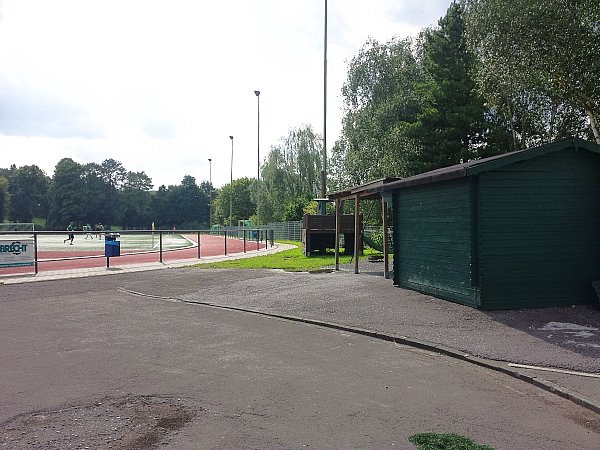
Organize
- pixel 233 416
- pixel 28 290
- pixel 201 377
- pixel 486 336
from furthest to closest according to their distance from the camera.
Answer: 1. pixel 28 290
2. pixel 486 336
3. pixel 201 377
4. pixel 233 416

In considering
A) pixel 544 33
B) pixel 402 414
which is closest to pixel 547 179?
pixel 402 414

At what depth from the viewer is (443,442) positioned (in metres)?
4.22

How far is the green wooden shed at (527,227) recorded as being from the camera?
10211 mm

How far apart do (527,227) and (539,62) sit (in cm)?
1642

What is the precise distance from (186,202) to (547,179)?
137 metres

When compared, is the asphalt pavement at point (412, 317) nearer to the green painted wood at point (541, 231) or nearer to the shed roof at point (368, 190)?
the green painted wood at point (541, 231)

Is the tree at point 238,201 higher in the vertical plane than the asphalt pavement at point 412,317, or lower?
higher

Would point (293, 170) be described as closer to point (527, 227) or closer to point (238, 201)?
point (238, 201)

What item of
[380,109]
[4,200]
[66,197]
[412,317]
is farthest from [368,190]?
[66,197]

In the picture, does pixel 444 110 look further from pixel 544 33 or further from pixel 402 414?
pixel 402 414

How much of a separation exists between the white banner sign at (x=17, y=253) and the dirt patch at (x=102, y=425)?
14.2 metres

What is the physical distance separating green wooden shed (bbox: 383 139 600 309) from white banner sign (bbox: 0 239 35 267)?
45.6 feet

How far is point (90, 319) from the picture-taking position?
10211 millimetres

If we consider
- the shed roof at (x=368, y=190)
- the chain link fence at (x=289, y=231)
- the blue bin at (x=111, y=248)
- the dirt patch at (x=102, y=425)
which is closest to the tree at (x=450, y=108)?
the chain link fence at (x=289, y=231)
